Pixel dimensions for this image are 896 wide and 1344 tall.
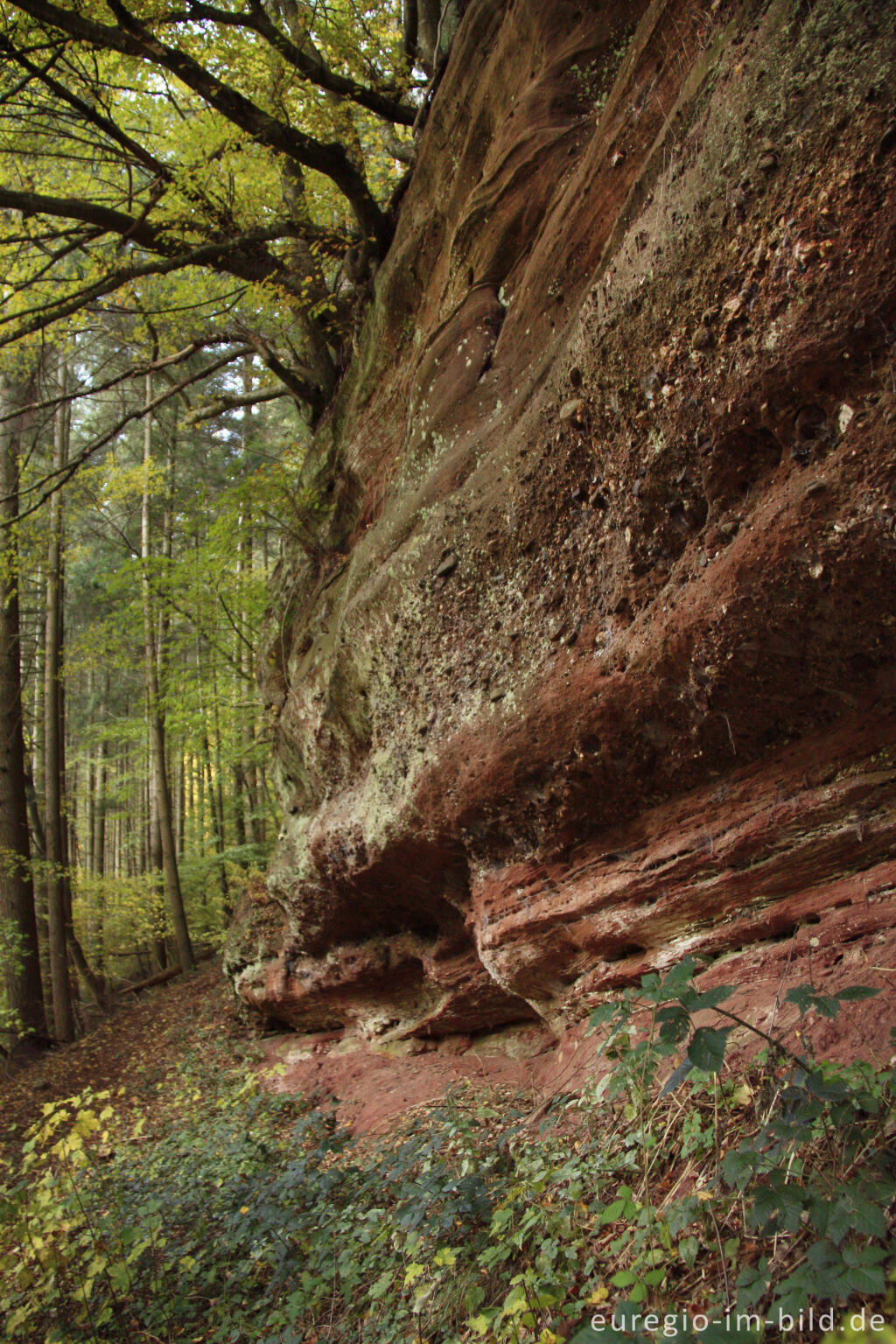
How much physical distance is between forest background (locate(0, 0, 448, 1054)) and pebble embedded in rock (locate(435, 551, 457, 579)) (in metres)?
4.33

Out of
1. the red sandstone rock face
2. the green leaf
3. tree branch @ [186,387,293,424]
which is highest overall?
tree branch @ [186,387,293,424]

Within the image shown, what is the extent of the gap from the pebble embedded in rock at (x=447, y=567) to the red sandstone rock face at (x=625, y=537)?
1.3 inches

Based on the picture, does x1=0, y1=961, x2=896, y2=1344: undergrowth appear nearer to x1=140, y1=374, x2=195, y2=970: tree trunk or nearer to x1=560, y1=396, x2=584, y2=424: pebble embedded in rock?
x1=560, y1=396, x2=584, y2=424: pebble embedded in rock

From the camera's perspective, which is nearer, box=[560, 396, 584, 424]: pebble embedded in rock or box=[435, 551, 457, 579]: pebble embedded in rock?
box=[560, 396, 584, 424]: pebble embedded in rock

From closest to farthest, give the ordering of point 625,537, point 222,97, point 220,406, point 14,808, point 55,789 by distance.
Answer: point 625,537 → point 222,97 → point 220,406 → point 14,808 → point 55,789

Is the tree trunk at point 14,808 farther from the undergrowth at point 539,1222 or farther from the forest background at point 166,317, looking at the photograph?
the undergrowth at point 539,1222

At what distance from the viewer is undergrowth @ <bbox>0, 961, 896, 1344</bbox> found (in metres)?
2.13

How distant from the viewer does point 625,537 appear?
4180mm

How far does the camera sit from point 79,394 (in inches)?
316

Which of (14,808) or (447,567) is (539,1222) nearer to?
(447,567)

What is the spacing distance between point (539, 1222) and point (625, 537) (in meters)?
3.43

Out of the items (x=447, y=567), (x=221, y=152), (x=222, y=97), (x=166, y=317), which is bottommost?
(x=447, y=567)

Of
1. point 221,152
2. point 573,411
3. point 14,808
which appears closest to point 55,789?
point 14,808

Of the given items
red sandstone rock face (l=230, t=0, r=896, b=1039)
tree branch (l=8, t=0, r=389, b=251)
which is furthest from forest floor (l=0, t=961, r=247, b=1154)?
tree branch (l=8, t=0, r=389, b=251)
